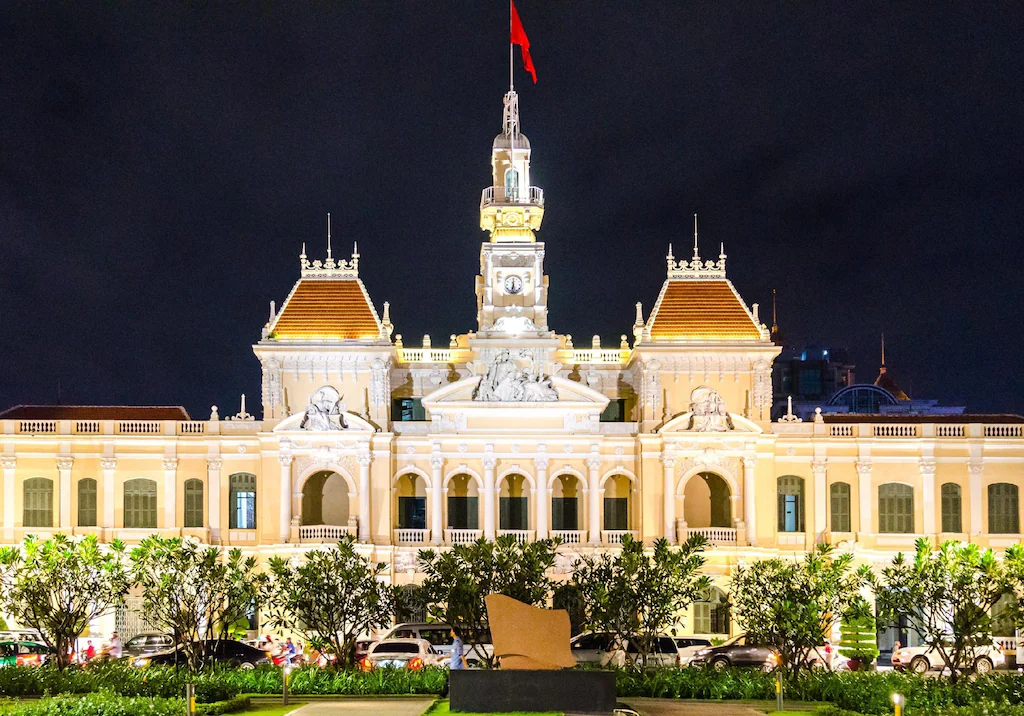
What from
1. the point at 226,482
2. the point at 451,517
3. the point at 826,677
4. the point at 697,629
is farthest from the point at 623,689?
the point at 226,482

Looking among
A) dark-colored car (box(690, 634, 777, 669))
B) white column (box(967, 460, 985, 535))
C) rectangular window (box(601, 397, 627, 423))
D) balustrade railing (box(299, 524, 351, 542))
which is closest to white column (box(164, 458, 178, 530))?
balustrade railing (box(299, 524, 351, 542))

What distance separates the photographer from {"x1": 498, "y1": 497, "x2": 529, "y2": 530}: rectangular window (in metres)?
57.4

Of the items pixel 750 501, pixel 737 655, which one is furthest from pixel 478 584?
pixel 750 501

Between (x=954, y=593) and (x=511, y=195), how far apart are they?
3023 cm

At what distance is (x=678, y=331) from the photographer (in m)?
56.8

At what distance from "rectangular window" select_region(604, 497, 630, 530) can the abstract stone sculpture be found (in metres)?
26.5

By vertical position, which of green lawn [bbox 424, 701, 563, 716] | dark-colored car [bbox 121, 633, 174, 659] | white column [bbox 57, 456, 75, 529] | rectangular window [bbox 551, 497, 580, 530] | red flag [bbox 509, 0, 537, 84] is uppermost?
red flag [bbox 509, 0, 537, 84]

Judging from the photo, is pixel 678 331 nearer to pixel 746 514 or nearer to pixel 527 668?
pixel 746 514

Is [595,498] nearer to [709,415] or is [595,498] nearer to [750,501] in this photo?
[709,415]

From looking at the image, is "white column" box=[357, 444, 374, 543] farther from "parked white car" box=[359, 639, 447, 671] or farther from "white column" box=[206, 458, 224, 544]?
"parked white car" box=[359, 639, 447, 671]

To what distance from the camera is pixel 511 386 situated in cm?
5572

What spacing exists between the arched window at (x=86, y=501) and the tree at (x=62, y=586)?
54.0 feet

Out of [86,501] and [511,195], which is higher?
[511,195]

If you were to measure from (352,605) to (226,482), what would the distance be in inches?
780
